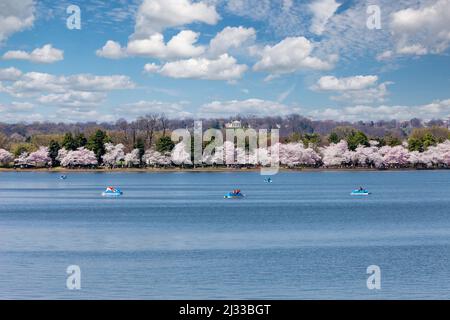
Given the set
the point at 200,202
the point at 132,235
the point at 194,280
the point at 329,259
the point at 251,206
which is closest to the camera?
the point at 194,280

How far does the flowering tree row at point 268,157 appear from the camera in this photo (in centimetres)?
15300

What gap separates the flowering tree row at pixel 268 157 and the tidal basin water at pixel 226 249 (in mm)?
75916

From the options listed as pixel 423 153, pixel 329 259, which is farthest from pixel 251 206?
pixel 423 153

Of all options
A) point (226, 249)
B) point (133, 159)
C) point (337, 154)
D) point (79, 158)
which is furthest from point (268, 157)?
point (226, 249)

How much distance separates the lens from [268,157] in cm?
15788

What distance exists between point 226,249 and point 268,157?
117298 mm

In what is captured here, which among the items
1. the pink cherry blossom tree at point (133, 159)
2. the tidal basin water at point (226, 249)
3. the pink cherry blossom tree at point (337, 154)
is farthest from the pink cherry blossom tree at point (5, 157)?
the tidal basin water at point (226, 249)

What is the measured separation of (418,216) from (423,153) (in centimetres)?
10375

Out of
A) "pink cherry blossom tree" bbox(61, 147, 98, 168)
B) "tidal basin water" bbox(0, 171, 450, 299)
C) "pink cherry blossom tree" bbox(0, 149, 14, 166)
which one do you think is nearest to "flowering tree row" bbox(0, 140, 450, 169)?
"pink cherry blossom tree" bbox(61, 147, 98, 168)

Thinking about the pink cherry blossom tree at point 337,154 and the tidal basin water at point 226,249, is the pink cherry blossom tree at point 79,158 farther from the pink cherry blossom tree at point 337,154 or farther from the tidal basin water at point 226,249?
the tidal basin water at point 226,249

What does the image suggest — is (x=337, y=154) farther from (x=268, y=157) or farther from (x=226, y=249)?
(x=226, y=249)

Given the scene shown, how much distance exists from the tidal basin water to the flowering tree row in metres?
75.9

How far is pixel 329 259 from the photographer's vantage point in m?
37.0
